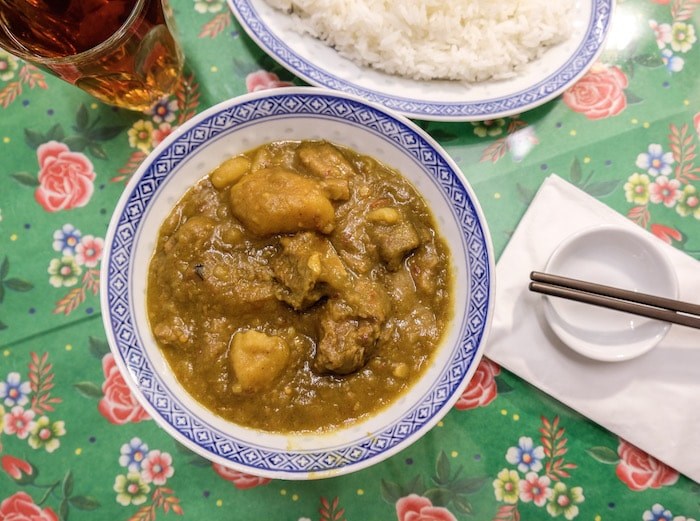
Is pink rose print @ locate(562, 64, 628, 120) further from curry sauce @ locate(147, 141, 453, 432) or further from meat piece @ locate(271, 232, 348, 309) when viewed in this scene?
meat piece @ locate(271, 232, 348, 309)

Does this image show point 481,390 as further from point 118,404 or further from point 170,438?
point 118,404

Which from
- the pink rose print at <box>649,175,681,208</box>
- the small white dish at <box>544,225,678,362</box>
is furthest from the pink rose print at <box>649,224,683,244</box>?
the small white dish at <box>544,225,678,362</box>

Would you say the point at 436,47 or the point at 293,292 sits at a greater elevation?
the point at 436,47

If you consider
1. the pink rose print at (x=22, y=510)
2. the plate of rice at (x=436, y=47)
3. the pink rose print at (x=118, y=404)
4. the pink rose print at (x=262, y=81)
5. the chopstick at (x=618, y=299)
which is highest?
the plate of rice at (x=436, y=47)

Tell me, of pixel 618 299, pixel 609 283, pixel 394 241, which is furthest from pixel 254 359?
pixel 609 283

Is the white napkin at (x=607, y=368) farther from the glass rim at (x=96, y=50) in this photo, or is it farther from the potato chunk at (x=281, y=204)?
the glass rim at (x=96, y=50)

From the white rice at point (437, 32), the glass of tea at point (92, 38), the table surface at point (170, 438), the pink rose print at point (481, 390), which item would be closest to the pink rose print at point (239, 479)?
the table surface at point (170, 438)

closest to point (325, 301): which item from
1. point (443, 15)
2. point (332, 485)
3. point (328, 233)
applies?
point (328, 233)
